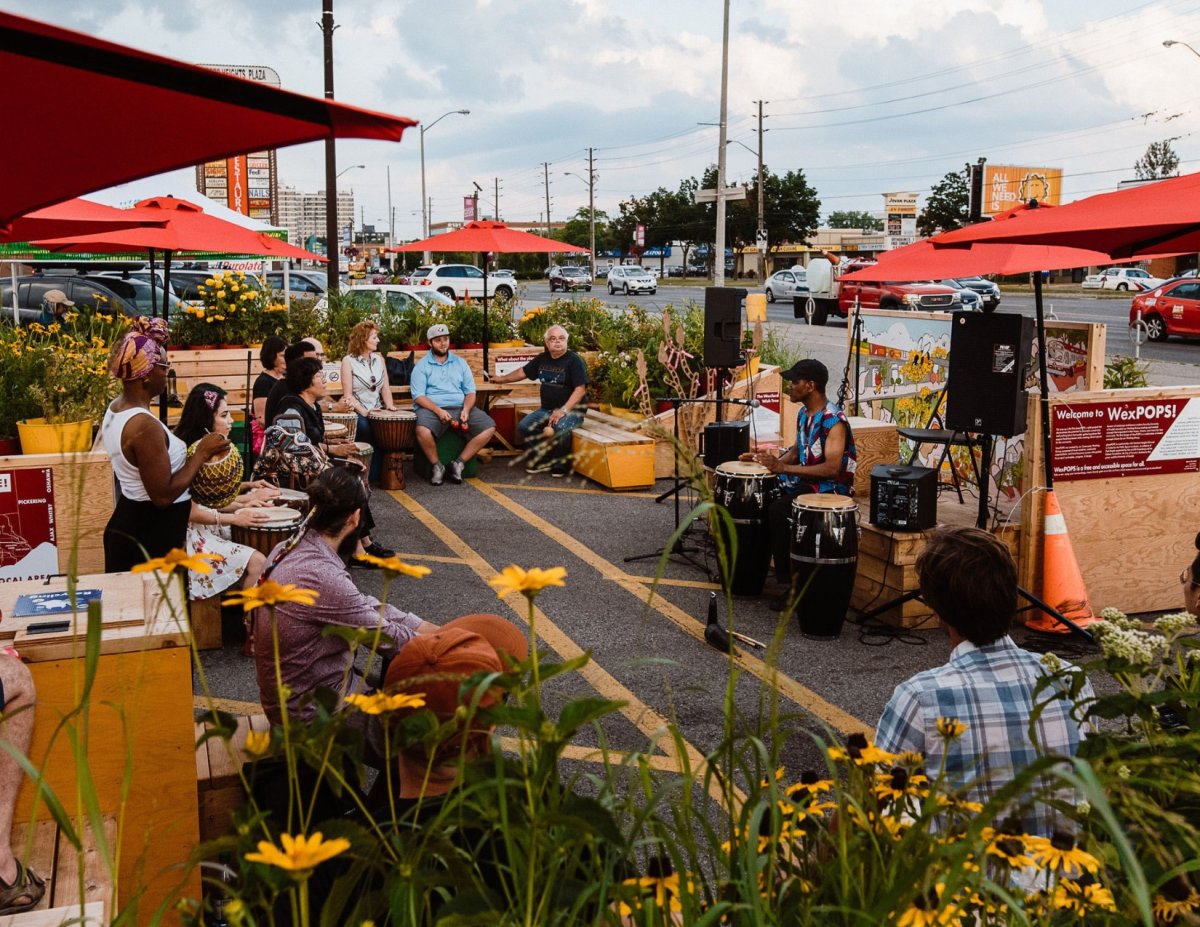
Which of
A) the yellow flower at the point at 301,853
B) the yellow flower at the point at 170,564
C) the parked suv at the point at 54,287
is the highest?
the parked suv at the point at 54,287

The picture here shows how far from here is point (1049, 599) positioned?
21.4 ft

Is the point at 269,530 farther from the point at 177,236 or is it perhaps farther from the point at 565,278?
the point at 565,278

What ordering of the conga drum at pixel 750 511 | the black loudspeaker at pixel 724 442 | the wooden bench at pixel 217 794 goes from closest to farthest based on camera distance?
1. the wooden bench at pixel 217 794
2. the conga drum at pixel 750 511
3. the black loudspeaker at pixel 724 442

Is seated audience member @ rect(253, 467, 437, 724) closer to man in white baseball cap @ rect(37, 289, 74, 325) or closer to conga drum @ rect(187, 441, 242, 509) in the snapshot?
conga drum @ rect(187, 441, 242, 509)

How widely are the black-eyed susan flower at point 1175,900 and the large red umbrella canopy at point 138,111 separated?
2.06 metres

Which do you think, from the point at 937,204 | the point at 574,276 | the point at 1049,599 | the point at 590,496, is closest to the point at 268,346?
the point at 590,496

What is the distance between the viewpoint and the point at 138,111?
8.74 feet

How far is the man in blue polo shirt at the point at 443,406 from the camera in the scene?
10.7 meters

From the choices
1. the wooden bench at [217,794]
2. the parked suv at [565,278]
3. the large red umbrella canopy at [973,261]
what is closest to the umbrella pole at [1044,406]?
the large red umbrella canopy at [973,261]

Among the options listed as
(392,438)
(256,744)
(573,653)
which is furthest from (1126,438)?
(256,744)

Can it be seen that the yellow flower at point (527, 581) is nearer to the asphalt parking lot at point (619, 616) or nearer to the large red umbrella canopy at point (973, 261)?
the asphalt parking lot at point (619, 616)

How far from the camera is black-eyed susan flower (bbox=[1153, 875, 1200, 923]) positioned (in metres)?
1.78

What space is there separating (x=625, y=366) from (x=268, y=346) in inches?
185

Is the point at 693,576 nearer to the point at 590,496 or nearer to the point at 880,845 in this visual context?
the point at 590,496
